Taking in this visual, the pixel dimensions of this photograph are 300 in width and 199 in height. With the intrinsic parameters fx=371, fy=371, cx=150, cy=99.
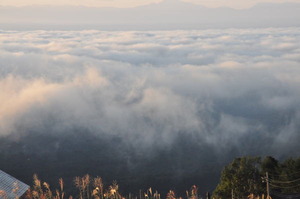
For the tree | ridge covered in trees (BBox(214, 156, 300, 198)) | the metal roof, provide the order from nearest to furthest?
→ the tree, ridge covered in trees (BBox(214, 156, 300, 198)), the metal roof

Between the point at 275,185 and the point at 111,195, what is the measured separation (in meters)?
75.0

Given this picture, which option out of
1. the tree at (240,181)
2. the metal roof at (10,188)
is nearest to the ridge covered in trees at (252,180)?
the tree at (240,181)

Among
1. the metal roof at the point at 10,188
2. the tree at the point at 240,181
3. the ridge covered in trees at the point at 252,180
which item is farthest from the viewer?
the metal roof at the point at 10,188

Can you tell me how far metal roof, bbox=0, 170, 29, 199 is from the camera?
11519cm

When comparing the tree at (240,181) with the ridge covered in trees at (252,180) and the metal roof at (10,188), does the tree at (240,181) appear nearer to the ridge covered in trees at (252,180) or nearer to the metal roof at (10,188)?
the ridge covered in trees at (252,180)

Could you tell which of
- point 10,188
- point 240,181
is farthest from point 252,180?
point 10,188

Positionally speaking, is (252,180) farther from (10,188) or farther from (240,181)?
(10,188)

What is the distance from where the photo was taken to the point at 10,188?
118m

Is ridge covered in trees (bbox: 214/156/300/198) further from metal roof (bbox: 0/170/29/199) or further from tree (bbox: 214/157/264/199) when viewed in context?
metal roof (bbox: 0/170/29/199)

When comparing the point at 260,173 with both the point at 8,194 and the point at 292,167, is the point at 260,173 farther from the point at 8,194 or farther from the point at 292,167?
the point at 8,194

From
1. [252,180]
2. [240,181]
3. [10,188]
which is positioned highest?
[240,181]

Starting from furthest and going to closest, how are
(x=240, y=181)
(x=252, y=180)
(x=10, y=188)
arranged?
(x=10, y=188)
(x=252, y=180)
(x=240, y=181)

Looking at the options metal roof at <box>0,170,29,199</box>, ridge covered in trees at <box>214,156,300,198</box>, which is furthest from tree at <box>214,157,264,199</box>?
metal roof at <box>0,170,29,199</box>

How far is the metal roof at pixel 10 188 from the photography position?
115 metres
